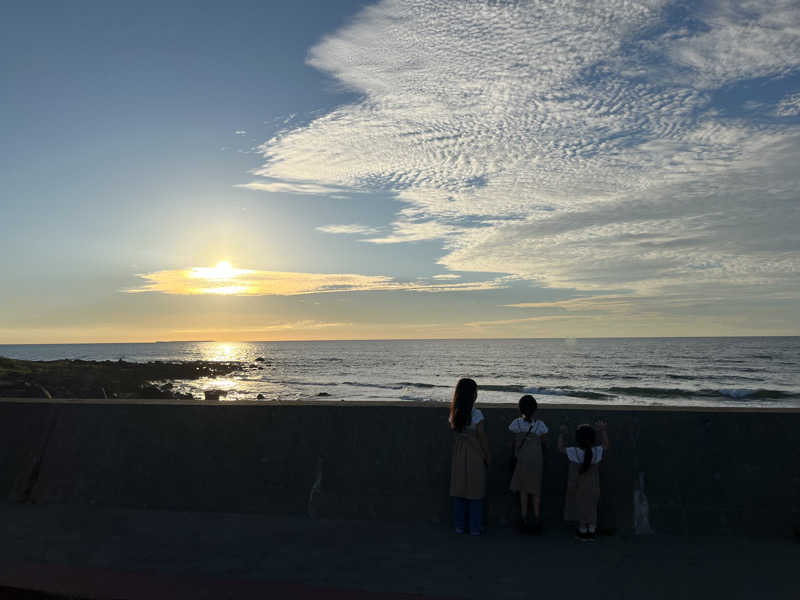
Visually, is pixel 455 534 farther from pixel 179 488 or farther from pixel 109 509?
pixel 109 509

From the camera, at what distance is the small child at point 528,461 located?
5.91m

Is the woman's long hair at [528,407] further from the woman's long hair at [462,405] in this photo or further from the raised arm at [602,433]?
the raised arm at [602,433]

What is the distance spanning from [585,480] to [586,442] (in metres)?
0.35

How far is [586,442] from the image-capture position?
19.1ft

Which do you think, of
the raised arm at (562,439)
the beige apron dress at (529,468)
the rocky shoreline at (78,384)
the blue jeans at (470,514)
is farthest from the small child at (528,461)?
the rocky shoreline at (78,384)

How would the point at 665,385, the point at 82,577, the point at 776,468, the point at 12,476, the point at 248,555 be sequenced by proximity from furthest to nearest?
the point at 665,385, the point at 12,476, the point at 776,468, the point at 248,555, the point at 82,577

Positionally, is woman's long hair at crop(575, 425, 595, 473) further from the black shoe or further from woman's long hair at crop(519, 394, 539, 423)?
the black shoe

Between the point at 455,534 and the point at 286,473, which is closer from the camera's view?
the point at 455,534

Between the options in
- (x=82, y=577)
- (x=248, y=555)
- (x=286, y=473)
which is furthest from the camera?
(x=286, y=473)

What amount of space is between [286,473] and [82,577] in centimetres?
224

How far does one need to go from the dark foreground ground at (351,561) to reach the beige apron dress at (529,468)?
45cm

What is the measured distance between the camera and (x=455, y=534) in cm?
596

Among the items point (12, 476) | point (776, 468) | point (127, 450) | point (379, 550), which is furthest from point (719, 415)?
point (12, 476)

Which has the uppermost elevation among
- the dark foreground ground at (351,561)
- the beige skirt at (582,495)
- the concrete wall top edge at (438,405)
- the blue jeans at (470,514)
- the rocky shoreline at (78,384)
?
the concrete wall top edge at (438,405)
